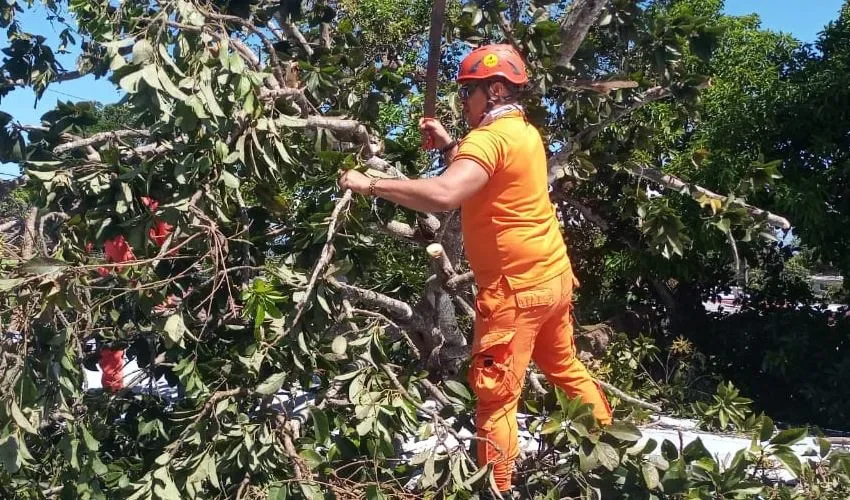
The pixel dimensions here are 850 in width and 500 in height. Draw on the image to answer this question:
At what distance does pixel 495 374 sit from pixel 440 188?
72cm

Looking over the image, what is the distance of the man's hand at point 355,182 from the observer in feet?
8.91

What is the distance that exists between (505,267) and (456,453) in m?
0.74

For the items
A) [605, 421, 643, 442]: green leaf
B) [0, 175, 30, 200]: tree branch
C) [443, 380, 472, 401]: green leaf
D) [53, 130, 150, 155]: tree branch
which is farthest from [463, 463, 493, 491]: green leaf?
[0, 175, 30, 200]: tree branch

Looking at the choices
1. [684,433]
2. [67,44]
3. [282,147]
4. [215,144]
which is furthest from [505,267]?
[67,44]

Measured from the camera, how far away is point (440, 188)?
2.57 m

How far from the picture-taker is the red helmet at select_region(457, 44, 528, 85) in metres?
2.82

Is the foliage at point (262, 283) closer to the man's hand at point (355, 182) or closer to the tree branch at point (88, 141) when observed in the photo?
the tree branch at point (88, 141)

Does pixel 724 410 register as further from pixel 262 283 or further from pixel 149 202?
pixel 149 202

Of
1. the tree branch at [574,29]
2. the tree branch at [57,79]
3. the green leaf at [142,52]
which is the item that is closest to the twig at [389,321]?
the green leaf at [142,52]

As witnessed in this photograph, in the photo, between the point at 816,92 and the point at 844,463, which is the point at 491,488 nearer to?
the point at 844,463

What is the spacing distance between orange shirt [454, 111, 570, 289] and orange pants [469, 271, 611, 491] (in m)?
0.05

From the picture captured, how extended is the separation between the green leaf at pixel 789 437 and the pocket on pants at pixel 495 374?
3.26ft

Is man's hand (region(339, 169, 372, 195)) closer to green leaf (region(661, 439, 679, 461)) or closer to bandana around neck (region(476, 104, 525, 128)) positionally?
bandana around neck (region(476, 104, 525, 128))

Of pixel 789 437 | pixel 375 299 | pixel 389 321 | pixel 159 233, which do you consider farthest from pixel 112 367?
pixel 789 437
